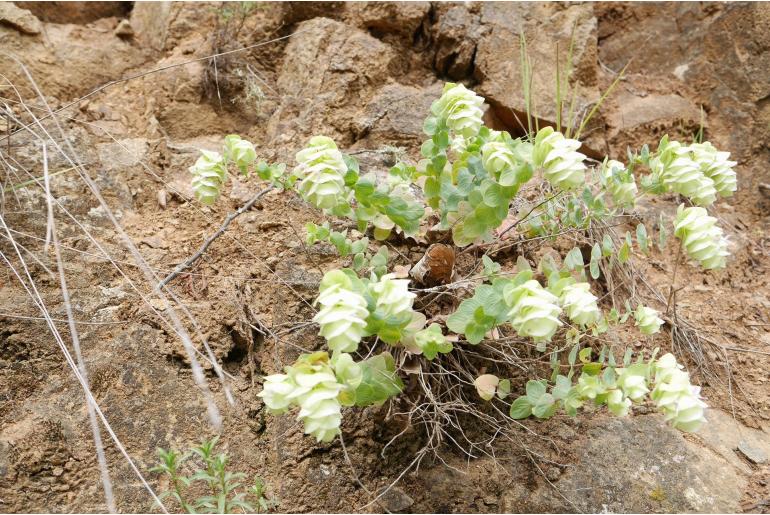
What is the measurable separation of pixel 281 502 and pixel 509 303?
75 centimetres

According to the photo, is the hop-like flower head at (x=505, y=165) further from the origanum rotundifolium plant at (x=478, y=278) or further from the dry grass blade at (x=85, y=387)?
the dry grass blade at (x=85, y=387)

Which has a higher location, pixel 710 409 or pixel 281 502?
pixel 281 502

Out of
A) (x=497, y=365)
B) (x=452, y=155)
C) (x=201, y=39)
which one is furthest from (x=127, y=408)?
(x=201, y=39)

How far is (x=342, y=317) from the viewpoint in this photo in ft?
3.65

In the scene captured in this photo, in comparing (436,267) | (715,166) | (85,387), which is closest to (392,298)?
(436,267)

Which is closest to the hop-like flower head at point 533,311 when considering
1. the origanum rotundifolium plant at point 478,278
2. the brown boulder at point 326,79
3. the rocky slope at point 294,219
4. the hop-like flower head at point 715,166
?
the origanum rotundifolium plant at point 478,278

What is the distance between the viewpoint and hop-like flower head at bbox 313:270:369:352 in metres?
1.11

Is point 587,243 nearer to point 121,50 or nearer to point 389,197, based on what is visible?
point 389,197

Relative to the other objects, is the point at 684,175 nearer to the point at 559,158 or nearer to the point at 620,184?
the point at 620,184

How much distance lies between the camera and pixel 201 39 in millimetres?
2576

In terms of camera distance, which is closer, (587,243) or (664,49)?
(587,243)

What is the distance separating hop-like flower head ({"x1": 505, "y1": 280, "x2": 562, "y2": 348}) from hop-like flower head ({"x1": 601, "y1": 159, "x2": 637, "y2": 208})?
21.7 inches

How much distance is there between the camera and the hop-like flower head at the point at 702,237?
4.69 feet

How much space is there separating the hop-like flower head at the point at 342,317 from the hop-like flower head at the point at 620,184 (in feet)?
2.78
